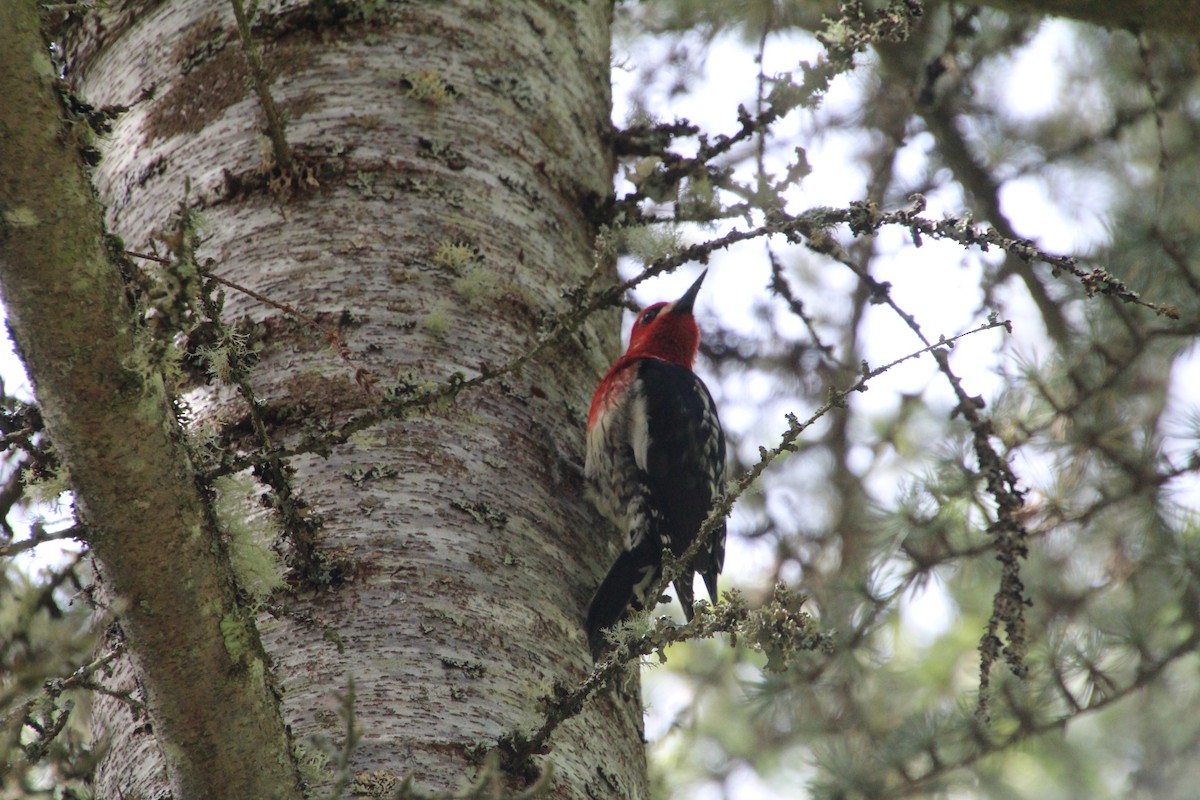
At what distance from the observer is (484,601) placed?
74.3 inches

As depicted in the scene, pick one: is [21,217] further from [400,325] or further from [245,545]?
[400,325]

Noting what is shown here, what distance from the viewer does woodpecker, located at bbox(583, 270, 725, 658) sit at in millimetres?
2395

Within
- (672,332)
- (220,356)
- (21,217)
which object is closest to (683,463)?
(672,332)

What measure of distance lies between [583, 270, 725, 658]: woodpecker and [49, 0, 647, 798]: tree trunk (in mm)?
81

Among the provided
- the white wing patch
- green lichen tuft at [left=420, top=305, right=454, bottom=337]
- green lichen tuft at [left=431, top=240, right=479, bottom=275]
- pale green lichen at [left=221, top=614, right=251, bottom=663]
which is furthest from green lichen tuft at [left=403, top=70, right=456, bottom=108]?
pale green lichen at [left=221, top=614, right=251, bottom=663]

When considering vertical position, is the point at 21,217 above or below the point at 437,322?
below

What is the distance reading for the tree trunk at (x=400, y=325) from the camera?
175 centimetres

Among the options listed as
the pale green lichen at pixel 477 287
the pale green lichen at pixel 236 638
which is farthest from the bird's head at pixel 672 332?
the pale green lichen at pixel 236 638

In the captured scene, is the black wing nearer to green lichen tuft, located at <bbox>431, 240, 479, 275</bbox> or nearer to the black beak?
the black beak

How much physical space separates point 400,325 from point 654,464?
4.64 feet

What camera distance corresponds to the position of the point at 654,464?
3.42 metres

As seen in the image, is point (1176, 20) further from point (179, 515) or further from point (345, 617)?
point (179, 515)

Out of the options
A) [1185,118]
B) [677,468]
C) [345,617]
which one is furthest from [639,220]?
[1185,118]

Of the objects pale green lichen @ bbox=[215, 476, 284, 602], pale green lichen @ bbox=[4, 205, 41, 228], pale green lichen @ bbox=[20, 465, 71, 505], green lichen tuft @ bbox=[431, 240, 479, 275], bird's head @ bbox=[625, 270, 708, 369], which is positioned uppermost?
bird's head @ bbox=[625, 270, 708, 369]
